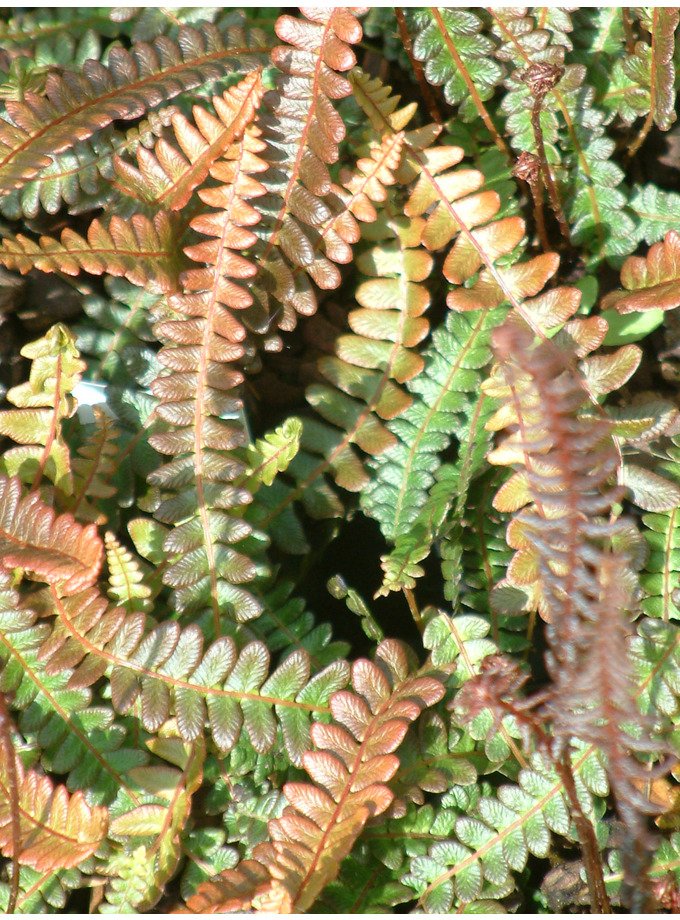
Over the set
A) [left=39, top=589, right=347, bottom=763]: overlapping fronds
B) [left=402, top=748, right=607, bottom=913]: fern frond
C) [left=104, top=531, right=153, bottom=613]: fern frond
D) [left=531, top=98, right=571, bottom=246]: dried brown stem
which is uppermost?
[left=531, top=98, right=571, bottom=246]: dried brown stem

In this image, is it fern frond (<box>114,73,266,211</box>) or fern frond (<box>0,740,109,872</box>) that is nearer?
fern frond (<box>0,740,109,872</box>)

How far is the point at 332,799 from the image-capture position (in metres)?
1.23

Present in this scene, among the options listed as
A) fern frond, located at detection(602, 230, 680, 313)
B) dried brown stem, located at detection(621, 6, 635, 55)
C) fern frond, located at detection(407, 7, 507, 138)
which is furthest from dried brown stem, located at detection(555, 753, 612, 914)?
dried brown stem, located at detection(621, 6, 635, 55)

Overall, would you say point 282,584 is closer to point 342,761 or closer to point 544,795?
point 342,761

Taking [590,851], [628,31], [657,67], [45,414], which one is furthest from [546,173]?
[590,851]

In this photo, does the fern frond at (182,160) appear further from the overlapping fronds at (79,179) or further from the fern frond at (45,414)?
the fern frond at (45,414)

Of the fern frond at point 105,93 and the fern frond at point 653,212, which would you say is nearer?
the fern frond at point 105,93

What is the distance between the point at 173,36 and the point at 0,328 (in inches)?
29.5

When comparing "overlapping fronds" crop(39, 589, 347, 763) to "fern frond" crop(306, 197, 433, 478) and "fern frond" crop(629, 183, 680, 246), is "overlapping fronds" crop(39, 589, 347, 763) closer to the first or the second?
"fern frond" crop(306, 197, 433, 478)

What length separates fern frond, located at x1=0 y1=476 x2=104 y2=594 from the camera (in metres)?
1.25

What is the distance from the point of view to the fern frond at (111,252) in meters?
1.45

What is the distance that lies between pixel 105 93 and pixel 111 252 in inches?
14.2

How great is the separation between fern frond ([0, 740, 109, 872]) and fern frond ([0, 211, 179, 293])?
87 cm

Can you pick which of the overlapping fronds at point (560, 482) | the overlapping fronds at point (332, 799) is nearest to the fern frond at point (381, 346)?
the overlapping fronds at point (560, 482)
